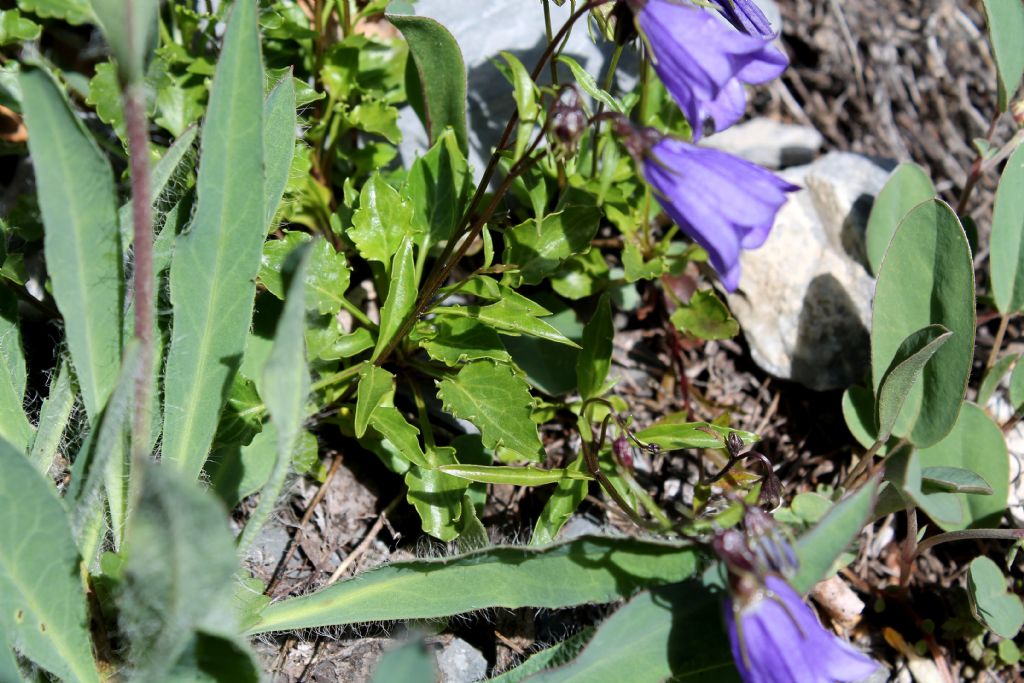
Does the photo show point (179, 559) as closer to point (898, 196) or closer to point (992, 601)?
point (992, 601)

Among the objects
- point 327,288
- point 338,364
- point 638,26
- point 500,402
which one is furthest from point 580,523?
point 638,26

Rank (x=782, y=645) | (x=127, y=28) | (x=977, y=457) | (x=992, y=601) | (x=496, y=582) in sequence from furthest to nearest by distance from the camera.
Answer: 1. (x=977, y=457)
2. (x=992, y=601)
3. (x=496, y=582)
4. (x=782, y=645)
5. (x=127, y=28)

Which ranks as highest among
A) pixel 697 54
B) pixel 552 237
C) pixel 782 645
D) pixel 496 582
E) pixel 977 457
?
pixel 697 54

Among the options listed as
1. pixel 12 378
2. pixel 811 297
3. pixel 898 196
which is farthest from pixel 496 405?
pixel 898 196

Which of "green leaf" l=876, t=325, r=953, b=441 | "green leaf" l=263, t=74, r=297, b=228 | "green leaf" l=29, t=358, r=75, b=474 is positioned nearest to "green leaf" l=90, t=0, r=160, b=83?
"green leaf" l=263, t=74, r=297, b=228

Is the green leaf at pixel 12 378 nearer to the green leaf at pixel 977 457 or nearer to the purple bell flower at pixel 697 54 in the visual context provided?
the purple bell flower at pixel 697 54

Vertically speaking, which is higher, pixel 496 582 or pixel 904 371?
pixel 904 371

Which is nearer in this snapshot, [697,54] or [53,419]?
[697,54]
